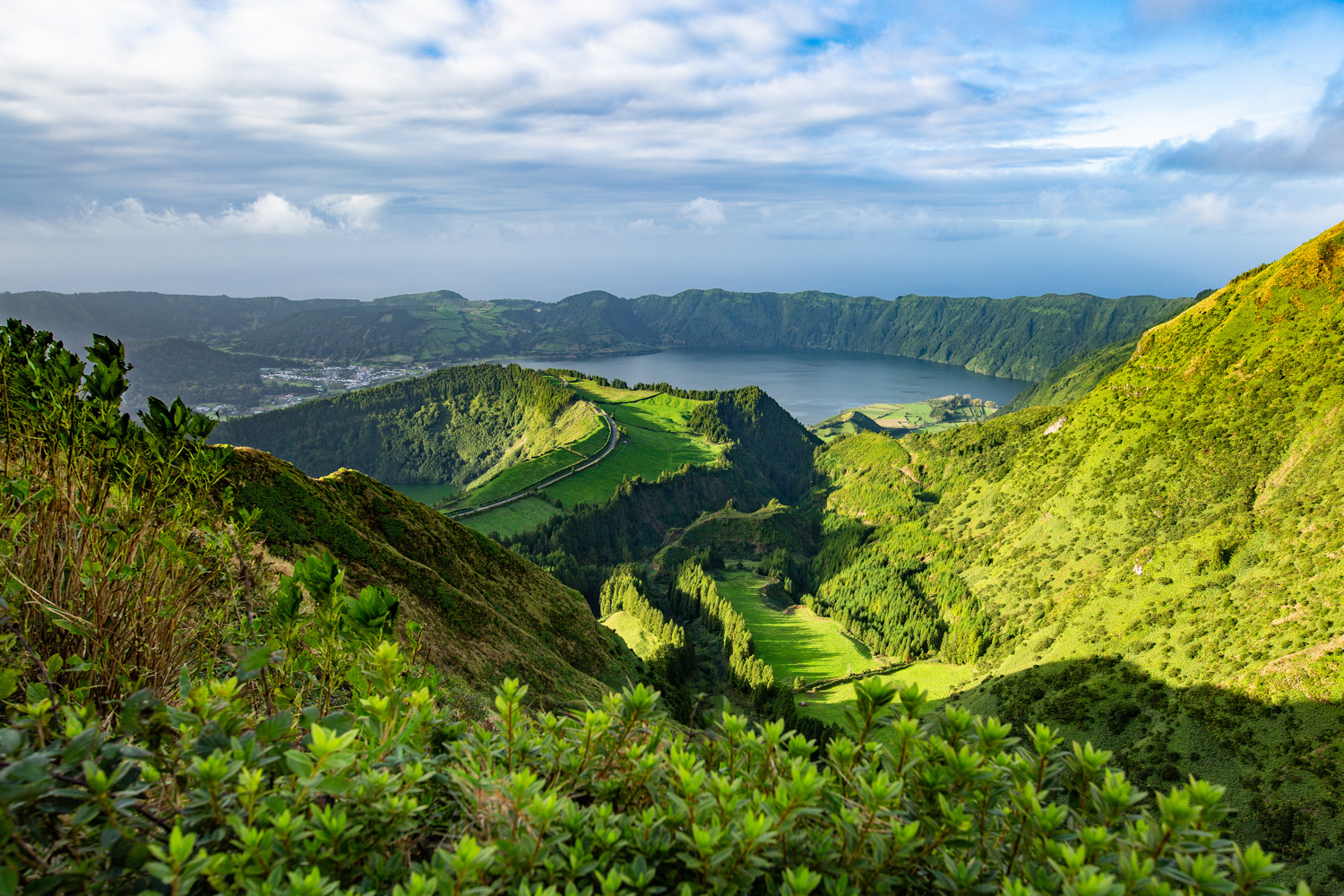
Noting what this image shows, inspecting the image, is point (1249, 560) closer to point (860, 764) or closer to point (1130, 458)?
point (1130, 458)

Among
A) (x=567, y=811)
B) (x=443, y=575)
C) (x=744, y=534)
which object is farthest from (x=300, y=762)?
(x=744, y=534)

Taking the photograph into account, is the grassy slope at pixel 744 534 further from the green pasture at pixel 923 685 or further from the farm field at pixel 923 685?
the green pasture at pixel 923 685

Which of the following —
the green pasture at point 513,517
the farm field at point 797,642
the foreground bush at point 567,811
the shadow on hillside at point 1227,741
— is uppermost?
the foreground bush at point 567,811

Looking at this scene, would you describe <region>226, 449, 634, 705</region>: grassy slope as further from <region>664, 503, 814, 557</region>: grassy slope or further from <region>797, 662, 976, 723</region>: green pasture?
<region>664, 503, 814, 557</region>: grassy slope

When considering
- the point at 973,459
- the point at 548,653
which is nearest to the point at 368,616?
the point at 548,653

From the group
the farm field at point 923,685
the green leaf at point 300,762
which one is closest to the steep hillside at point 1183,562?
the farm field at point 923,685


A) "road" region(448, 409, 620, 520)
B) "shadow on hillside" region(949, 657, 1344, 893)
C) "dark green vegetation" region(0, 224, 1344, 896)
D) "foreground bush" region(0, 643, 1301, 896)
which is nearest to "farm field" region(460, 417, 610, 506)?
"road" region(448, 409, 620, 520)

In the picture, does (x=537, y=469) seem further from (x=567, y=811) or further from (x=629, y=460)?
(x=567, y=811)
